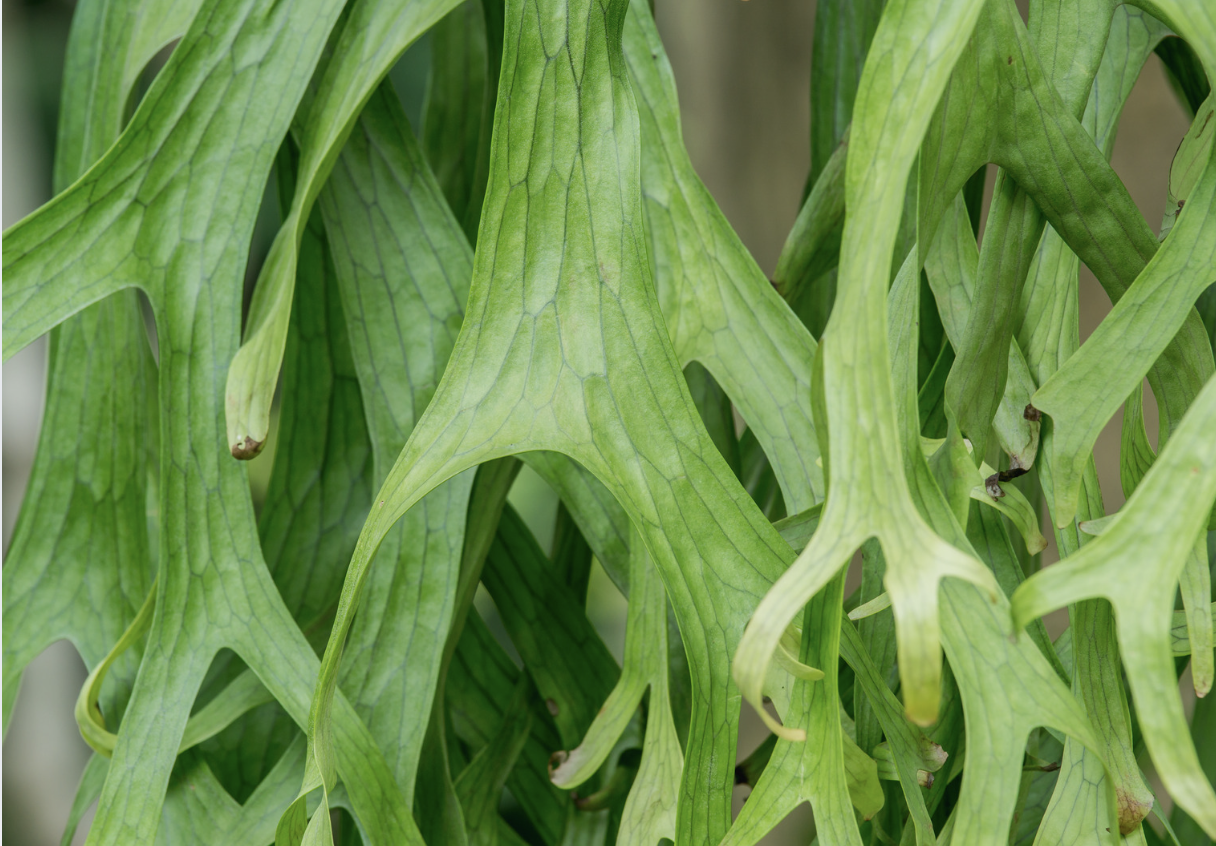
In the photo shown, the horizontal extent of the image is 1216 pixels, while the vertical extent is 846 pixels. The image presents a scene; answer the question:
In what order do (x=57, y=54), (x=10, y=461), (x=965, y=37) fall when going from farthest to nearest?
1. (x=57, y=54)
2. (x=10, y=461)
3. (x=965, y=37)

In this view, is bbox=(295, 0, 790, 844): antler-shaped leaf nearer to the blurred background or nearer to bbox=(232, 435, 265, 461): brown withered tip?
bbox=(232, 435, 265, 461): brown withered tip

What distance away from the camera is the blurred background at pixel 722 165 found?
2.84ft

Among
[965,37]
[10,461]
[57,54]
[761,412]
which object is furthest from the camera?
[57,54]

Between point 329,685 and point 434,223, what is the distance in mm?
240

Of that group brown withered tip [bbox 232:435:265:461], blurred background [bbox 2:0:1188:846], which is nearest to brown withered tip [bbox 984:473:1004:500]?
brown withered tip [bbox 232:435:265:461]

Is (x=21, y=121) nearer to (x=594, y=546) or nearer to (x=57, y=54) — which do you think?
(x=57, y=54)

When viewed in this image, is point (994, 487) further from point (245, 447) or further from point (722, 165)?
point (722, 165)

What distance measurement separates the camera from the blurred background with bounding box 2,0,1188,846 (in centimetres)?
87

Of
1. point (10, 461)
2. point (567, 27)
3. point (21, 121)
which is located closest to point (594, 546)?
point (567, 27)

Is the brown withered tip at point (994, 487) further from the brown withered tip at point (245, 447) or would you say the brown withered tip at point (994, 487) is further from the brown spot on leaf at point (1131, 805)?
the brown withered tip at point (245, 447)

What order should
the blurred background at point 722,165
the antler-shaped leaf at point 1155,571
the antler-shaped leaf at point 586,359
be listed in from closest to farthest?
the antler-shaped leaf at point 1155,571 → the antler-shaped leaf at point 586,359 → the blurred background at point 722,165

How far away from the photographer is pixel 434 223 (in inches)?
18.6

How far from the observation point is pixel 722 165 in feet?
3.04

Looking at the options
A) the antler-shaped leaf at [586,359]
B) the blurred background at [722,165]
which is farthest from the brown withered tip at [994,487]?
the blurred background at [722,165]
